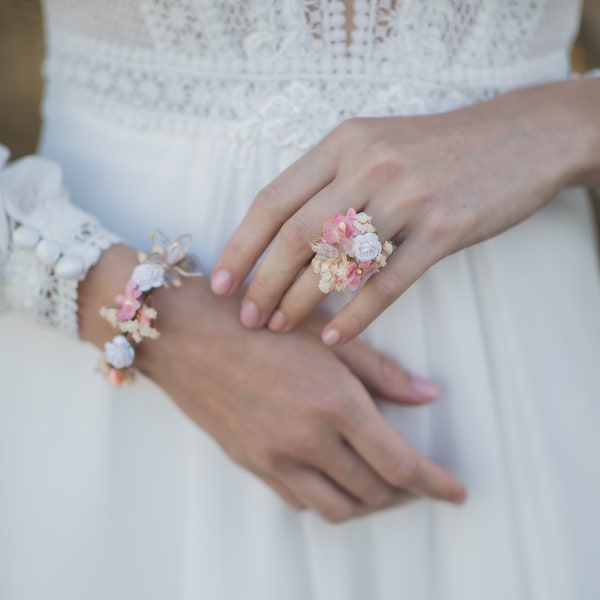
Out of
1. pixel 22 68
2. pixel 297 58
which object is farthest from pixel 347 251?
pixel 22 68

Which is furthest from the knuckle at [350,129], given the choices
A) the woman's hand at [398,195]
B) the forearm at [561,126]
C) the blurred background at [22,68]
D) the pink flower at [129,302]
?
the blurred background at [22,68]

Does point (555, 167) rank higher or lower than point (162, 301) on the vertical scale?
higher

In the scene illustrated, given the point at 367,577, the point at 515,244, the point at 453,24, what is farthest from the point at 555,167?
the point at 367,577

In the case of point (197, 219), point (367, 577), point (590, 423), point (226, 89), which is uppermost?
point (226, 89)

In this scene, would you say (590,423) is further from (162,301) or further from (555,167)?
(162,301)

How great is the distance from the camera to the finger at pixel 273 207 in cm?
82

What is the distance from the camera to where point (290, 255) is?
809mm

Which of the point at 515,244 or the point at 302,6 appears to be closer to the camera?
the point at 302,6

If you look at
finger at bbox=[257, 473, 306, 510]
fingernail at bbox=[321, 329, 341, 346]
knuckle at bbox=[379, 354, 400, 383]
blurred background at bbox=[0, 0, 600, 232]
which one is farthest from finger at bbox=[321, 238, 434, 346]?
blurred background at bbox=[0, 0, 600, 232]

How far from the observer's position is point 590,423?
37.4 inches

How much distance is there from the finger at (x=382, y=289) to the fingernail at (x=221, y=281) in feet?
0.48

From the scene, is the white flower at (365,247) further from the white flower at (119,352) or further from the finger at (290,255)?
the white flower at (119,352)

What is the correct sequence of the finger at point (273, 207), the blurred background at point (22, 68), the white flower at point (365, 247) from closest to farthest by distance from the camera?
the white flower at point (365, 247), the finger at point (273, 207), the blurred background at point (22, 68)

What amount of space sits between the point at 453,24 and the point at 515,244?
33 centimetres
